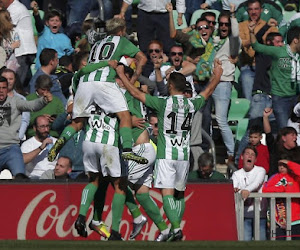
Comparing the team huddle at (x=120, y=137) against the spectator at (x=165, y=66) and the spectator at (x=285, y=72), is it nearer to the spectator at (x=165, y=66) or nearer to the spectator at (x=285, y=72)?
the spectator at (x=165, y=66)

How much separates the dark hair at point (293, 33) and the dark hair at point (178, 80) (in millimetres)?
4451

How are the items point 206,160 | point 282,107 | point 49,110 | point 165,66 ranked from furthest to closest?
point 282,107
point 165,66
point 49,110
point 206,160

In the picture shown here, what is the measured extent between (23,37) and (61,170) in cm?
346

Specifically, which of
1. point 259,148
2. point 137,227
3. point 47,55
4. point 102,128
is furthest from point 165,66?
point 102,128

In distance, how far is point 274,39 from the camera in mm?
18609

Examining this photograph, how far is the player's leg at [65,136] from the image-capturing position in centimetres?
1372

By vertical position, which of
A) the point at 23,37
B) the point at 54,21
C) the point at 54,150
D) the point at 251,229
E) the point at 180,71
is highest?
the point at 54,21

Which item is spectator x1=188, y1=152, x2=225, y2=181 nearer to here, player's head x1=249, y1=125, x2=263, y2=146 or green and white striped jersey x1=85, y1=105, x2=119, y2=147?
player's head x1=249, y1=125, x2=263, y2=146

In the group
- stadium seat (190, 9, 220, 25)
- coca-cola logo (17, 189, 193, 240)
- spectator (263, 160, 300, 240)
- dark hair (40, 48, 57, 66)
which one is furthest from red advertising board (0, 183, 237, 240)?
stadium seat (190, 9, 220, 25)

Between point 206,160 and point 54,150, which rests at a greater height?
point 54,150

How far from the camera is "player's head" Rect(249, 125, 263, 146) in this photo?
55.9 feet

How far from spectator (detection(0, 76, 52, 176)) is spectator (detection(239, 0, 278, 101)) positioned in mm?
3596

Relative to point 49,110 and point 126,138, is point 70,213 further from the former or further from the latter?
point 49,110

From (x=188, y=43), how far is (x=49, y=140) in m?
3.23
